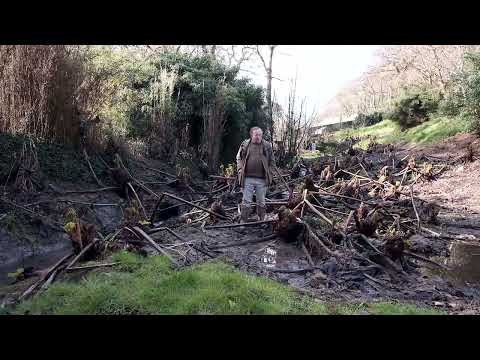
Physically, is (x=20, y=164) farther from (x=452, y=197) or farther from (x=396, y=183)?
(x=452, y=197)

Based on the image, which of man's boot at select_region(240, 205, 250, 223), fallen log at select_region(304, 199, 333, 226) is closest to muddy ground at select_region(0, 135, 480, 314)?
man's boot at select_region(240, 205, 250, 223)

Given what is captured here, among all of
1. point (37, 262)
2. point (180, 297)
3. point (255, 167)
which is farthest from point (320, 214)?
point (37, 262)

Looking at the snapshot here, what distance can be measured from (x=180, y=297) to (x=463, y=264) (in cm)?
504

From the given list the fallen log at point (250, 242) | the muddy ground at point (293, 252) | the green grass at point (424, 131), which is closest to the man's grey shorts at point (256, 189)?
the muddy ground at point (293, 252)

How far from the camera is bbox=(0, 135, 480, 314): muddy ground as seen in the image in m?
5.57

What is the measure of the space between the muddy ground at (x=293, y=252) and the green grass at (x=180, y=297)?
0.60 meters

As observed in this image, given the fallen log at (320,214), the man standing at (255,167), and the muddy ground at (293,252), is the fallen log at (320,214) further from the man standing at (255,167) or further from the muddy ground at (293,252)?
the man standing at (255,167)

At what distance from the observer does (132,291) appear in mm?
4797

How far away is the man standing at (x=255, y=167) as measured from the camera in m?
8.36

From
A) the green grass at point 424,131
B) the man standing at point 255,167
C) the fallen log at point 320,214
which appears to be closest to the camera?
the fallen log at point 320,214

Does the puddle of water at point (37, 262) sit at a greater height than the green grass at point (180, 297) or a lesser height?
lesser

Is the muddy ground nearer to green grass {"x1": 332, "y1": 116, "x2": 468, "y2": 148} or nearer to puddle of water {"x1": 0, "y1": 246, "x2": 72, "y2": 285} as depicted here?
puddle of water {"x1": 0, "y1": 246, "x2": 72, "y2": 285}

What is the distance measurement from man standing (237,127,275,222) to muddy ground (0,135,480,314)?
0.55m
